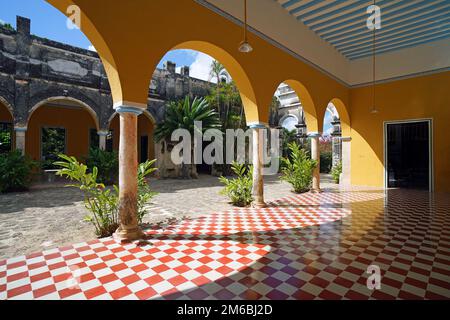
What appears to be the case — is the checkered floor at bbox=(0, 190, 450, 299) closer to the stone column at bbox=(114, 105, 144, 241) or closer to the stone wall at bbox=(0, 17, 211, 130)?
the stone column at bbox=(114, 105, 144, 241)

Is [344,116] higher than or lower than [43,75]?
lower

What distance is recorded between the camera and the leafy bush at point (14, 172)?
9.15 meters

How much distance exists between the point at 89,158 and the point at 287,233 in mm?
10936

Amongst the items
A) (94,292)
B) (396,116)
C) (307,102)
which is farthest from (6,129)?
(396,116)

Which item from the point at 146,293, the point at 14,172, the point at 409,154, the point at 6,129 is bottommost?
the point at 146,293

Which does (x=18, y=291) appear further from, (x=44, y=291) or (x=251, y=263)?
(x=251, y=263)

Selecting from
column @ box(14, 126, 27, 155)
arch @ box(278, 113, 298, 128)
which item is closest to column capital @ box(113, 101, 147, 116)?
column @ box(14, 126, 27, 155)

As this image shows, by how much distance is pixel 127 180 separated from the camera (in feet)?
13.6

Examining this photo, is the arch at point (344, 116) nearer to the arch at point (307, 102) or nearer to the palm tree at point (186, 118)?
the arch at point (307, 102)

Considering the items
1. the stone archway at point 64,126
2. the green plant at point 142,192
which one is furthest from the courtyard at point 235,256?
the stone archway at point 64,126

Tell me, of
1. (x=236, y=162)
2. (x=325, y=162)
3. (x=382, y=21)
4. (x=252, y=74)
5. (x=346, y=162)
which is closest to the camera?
(x=252, y=74)

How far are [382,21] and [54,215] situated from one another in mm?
10807

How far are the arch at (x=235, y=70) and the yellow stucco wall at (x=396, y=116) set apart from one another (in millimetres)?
7154

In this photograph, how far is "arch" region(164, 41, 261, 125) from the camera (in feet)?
17.6
